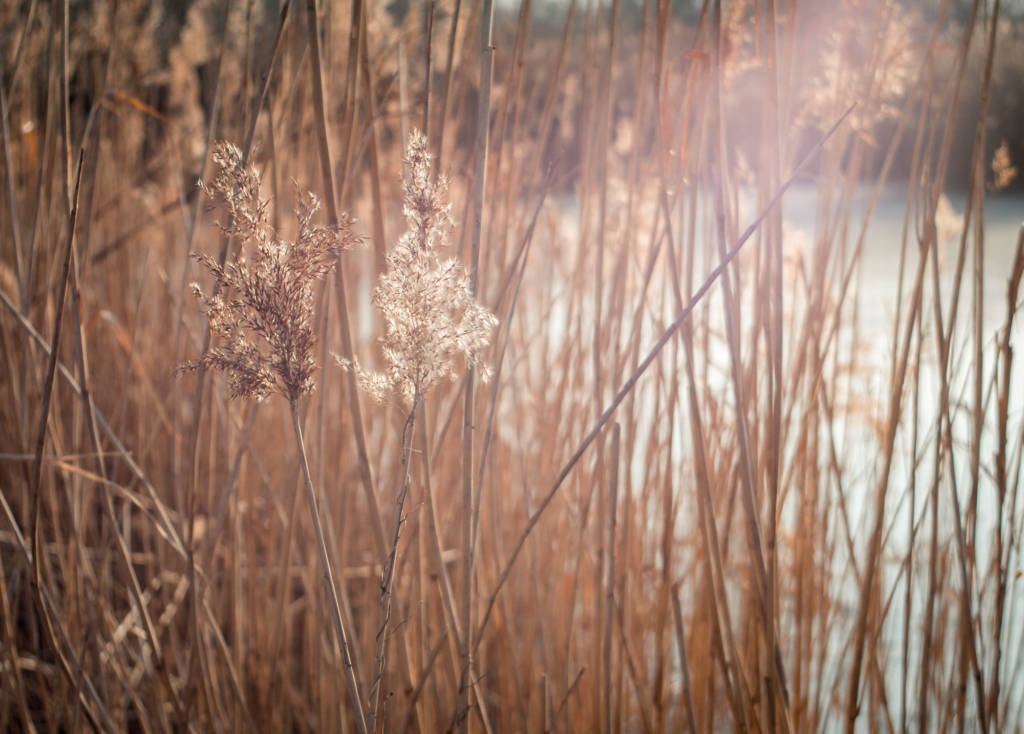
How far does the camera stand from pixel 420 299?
33 cm

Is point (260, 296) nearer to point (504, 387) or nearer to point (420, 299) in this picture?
point (420, 299)

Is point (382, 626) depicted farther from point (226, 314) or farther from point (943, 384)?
point (943, 384)

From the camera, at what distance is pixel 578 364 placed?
2.72 feet

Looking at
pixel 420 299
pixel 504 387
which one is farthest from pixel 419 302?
pixel 504 387

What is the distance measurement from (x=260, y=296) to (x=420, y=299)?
0.07 m

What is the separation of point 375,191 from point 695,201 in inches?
9.6

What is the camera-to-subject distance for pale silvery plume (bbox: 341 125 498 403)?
0.32m

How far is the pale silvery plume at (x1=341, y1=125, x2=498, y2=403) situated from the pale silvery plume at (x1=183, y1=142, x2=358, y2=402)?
33 mm

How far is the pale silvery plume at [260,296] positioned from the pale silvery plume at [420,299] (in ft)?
0.11

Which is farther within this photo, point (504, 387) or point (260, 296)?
point (504, 387)

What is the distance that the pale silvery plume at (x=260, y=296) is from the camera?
0.31m

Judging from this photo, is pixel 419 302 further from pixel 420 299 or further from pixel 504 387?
pixel 504 387

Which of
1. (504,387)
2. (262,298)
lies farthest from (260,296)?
(504,387)

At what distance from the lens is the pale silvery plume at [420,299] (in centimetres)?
32
